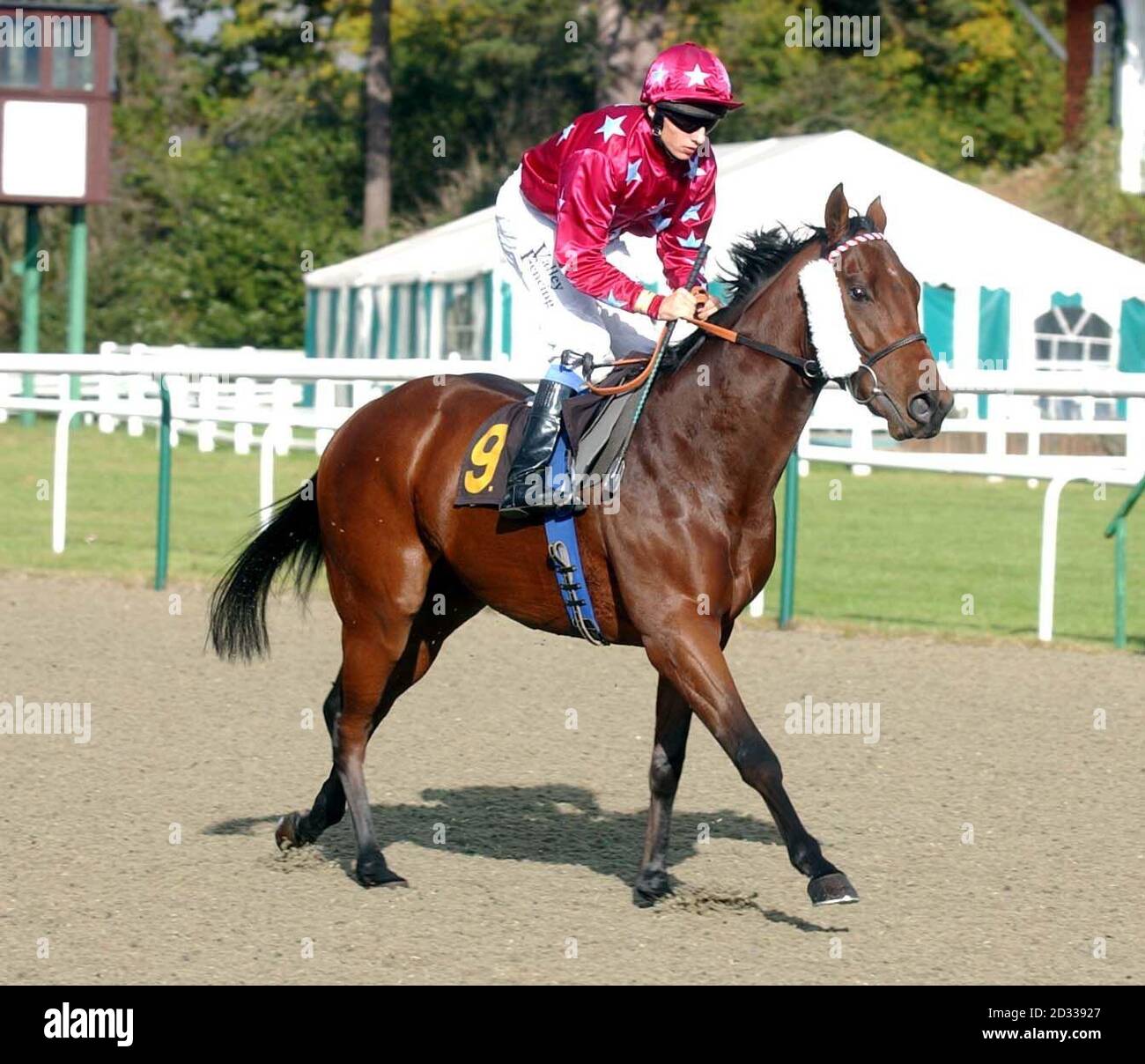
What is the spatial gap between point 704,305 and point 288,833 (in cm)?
185

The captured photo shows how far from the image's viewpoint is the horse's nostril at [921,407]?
477 cm

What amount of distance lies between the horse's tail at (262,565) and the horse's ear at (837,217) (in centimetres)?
196

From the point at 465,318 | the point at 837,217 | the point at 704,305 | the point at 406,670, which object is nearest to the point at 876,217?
the point at 837,217

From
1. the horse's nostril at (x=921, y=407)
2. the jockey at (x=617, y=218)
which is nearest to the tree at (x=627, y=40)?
the jockey at (x=617, y=218)

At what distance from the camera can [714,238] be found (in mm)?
20781

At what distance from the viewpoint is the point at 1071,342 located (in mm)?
22406

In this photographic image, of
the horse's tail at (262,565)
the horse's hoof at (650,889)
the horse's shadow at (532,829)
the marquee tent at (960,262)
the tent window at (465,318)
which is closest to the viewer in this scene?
the horse's hoof at (650,889)

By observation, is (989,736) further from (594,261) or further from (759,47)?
(759,47)

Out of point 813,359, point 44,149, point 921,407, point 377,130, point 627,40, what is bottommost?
point 921,407

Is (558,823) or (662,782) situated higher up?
(662,782)

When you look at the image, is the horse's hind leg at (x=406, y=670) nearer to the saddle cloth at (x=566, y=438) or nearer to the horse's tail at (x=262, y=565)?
the saddle cloth at (x=566, y=438)

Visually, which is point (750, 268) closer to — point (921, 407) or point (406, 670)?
point (921, 407)
